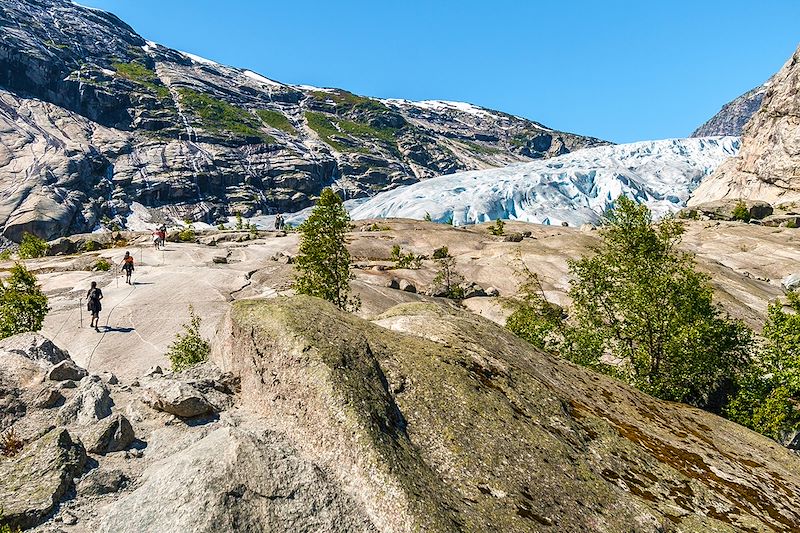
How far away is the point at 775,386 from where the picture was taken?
21.1 metres

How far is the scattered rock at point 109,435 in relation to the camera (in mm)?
9555

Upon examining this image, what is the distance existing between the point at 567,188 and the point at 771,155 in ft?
177

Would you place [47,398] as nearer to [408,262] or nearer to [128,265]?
[128,265]

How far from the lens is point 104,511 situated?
814 centimetres

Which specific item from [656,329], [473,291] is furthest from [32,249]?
[656,329]

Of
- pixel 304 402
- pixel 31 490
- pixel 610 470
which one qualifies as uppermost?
pixel 304 402

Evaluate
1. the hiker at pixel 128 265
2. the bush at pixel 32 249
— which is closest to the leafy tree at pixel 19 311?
the hiker at pixel 128 265

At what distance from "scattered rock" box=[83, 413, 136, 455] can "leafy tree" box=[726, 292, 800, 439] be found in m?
22.3

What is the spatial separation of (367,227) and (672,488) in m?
70.5

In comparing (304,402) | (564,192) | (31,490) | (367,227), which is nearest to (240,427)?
(304,402)

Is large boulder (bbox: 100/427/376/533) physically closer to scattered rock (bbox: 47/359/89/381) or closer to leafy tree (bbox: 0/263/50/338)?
scattered rock (bbox: 47/359/89/381)

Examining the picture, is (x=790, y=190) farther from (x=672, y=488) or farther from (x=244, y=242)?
(x=672, y=488)

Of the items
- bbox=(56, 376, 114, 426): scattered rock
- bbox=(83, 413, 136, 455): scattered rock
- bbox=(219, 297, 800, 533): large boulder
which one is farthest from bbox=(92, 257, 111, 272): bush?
bbox=(83, 413, 136, 455): scattered rock

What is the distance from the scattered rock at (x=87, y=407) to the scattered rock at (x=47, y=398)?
0.95 feet
